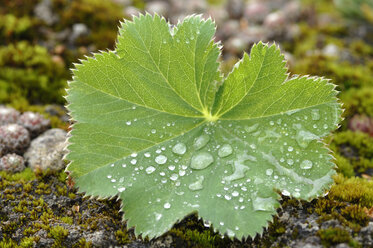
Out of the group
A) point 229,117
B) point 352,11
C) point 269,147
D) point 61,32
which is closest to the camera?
point 269,147

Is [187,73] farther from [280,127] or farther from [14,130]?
[14,130]

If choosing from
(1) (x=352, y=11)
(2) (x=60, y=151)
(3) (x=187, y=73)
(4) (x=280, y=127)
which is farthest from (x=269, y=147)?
(1) (x=352, y=11)

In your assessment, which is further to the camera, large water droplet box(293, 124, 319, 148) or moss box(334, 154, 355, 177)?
moss box(334, 154, 355, 177)

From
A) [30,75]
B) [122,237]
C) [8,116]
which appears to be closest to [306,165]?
[122,237]

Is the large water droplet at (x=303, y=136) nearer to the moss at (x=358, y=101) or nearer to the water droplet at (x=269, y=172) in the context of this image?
the water droplet at (x=269, y=172)

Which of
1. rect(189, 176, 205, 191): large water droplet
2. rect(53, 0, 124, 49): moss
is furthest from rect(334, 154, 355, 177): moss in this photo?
rect(53, 0, 124, 49): moss

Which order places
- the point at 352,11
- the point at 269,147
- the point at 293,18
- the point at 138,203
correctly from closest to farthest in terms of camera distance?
the point at 138,203
the point at 269,147
the point at 352,11
the point at 293,18

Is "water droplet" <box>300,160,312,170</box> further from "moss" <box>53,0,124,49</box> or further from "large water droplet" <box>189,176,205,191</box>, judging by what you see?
"moss" <box>53,0,124,49</box>

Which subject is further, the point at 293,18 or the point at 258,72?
the point at 293,18
